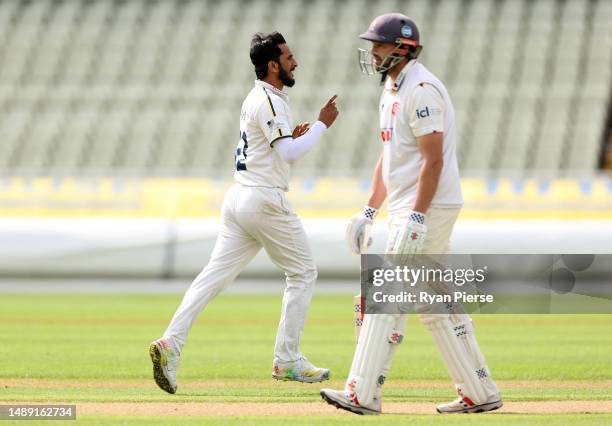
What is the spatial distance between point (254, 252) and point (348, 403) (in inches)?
88.9

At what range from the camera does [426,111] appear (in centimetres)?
790

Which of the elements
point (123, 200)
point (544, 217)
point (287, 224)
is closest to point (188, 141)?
point (123, 200)

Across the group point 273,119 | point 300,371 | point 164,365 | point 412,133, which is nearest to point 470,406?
point 412,133

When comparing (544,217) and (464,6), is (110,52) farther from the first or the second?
(544,217)

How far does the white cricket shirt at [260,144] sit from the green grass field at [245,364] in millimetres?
1535

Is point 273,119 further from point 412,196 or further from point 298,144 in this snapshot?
point 412,196

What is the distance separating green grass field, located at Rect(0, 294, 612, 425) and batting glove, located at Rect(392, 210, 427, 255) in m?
1.02

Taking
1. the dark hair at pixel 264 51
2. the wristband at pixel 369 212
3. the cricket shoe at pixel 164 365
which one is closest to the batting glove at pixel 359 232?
the wristband at pixel 369 212

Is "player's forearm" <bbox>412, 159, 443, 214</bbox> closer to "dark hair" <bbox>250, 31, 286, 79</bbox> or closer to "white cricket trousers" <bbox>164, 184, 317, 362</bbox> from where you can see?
"white cricket trousers" <bbox>164, 184, 317, 362</bbox>

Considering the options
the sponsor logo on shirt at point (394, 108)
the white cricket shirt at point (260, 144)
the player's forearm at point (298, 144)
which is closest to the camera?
the sponsor logo on shirt at point (394, 108)

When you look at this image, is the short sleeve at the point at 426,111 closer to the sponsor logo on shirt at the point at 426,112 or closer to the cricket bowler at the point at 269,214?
the sponsor logo on shirt at the point at 426,112

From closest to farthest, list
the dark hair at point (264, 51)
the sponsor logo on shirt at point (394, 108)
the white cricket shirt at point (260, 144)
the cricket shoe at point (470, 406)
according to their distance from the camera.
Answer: the sponsor logo on shirt at point (394, 108), the cricket shoe at point (470, 406), the white cricket shirt at point (260, 144), the dark hair at point (264, 51)

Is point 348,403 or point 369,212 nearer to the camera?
point 348,403

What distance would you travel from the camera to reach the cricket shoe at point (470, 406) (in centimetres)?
833
